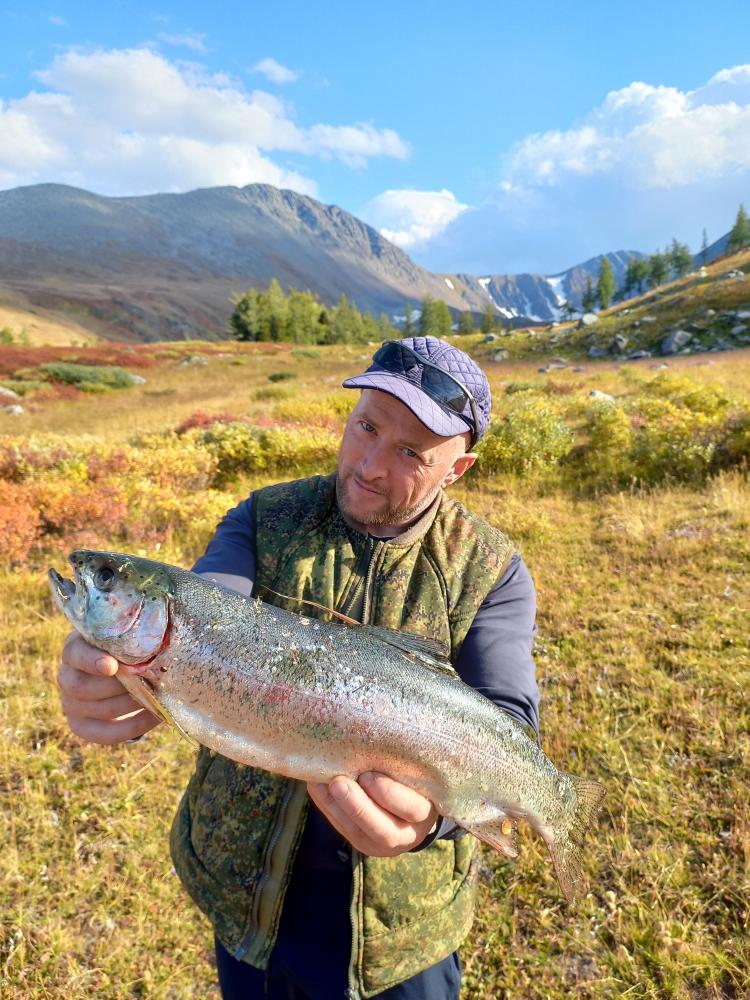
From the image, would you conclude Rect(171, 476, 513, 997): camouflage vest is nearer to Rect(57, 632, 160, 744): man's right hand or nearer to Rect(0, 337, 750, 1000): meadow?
Rect(57, 632, 160, 744): man's right hand

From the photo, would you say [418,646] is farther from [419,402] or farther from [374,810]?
[419,402]

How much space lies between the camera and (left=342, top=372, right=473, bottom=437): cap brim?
2.24 meters

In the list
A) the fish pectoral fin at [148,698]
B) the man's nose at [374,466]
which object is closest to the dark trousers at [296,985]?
the fish pectoral fin at [148,698]

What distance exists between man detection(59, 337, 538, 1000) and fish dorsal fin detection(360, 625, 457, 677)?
10.1 inches

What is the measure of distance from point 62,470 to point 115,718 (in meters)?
9.74

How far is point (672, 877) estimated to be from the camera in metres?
3.49

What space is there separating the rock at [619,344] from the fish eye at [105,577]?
4052 centimetres

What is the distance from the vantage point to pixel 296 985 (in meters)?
2.18

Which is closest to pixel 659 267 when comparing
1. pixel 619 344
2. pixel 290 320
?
pixel 290 320

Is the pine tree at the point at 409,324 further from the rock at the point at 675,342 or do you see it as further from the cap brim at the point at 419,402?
the cap brim at the point at 419,402

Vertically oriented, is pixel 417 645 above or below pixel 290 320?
below

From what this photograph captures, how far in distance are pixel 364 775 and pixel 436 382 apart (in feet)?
5.37

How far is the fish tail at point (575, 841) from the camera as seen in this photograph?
83.5 inches

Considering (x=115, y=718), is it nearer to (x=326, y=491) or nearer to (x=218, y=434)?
(x=326, y=491)
